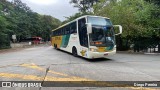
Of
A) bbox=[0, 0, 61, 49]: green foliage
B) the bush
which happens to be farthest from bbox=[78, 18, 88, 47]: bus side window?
bbox=[0, 0, 61, 49]: green foliage

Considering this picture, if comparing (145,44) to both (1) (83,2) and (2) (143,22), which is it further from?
(1) (83,2)

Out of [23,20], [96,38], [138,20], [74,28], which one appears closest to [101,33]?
[96,38]

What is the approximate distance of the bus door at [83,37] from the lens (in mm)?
15195

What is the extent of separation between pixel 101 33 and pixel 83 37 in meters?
1.51

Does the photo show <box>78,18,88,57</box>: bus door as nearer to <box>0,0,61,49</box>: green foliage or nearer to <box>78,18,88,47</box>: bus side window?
<box>78,18,88,47</box>: bus side window

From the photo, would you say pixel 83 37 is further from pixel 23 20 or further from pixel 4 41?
pixel 23 20

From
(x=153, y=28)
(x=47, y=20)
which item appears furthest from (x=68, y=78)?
(x=47, y=20)

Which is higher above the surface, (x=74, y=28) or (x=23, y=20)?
(x=23, y=20)

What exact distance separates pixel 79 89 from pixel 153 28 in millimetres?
18767

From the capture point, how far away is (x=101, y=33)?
48.5ft

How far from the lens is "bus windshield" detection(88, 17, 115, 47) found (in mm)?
14625

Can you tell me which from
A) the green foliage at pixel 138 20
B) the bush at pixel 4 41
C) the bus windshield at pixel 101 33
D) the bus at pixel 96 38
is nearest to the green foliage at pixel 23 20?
the bush at pixel 4 41

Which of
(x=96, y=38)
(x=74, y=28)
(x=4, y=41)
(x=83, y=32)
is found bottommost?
(x=4, y=41)

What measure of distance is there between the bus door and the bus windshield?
601 millimetres
